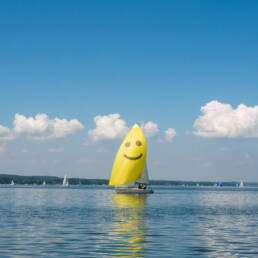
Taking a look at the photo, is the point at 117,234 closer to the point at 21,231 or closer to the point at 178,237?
the point at 178,237

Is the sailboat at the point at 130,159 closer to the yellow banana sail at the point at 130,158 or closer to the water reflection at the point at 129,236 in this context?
the yellow banana sail at the point at 130,158

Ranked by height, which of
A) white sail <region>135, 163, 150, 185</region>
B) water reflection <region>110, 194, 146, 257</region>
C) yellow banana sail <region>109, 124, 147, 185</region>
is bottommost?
water reflection <region>110, 194, 146, 257</region>

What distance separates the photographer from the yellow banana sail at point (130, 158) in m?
104

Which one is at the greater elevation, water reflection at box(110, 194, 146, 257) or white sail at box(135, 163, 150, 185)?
white sail at box(135, 163, 150, 185)

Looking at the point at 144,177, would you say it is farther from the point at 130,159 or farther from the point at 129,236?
the point at 129,236

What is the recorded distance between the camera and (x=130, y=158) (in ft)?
342

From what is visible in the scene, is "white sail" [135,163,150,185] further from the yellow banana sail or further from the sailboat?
the yellow banana sail

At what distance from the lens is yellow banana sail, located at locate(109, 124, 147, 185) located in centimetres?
10444

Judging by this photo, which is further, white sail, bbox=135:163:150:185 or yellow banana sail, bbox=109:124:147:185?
white sail, bbox=135:163:150:185

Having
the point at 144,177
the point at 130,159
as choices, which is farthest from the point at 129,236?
the point at 144,177

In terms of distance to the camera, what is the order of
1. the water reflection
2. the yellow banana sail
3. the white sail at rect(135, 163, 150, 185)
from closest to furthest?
1. the water reflection
2. the yellow banana sail
3. the white sail at rect(135, 163, 150, 185)

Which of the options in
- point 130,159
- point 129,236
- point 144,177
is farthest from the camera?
point 144,177

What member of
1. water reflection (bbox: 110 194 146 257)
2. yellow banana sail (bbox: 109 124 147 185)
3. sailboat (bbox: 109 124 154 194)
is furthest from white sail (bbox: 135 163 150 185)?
water reflection (bbox: 110 194 146 257)

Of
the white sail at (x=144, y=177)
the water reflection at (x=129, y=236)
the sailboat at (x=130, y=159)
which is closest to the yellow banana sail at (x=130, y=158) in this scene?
the sailboat at (x=130, y=159)
